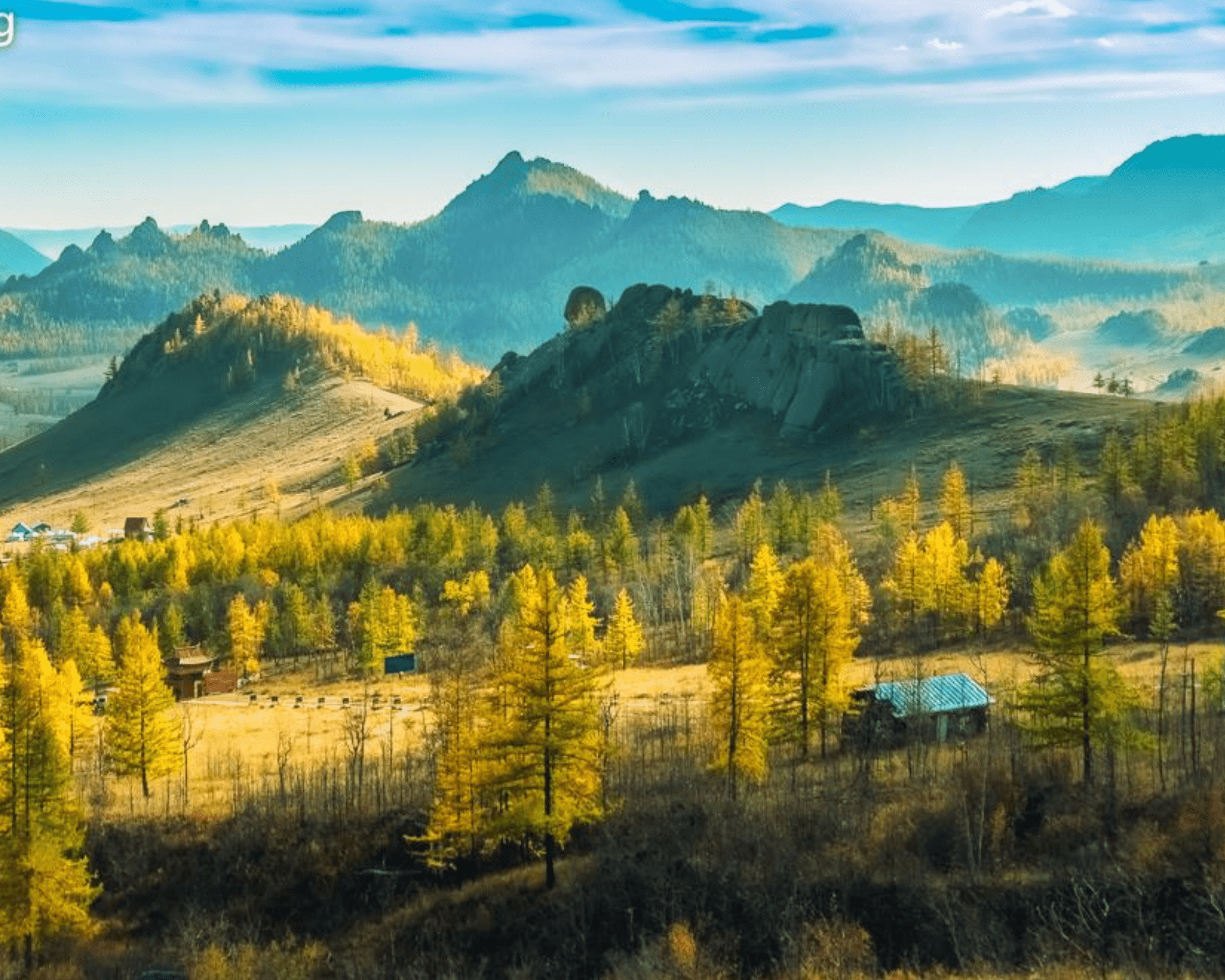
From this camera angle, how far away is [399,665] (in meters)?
104

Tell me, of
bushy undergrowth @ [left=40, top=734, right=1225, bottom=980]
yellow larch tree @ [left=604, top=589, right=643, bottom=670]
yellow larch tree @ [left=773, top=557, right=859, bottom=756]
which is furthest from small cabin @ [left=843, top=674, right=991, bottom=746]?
yellow larch tree @ [left=604, top=589, right=643, bottom=670]

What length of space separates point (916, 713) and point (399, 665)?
185 feet

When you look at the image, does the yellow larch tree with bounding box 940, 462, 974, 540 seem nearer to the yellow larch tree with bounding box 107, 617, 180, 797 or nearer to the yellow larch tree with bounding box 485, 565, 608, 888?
the yellow larch tree with bounding box 107, 617, 180, 797

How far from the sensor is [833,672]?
58.5m

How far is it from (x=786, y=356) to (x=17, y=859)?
160m

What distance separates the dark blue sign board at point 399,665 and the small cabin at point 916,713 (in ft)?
169

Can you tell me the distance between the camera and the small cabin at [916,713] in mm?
59938

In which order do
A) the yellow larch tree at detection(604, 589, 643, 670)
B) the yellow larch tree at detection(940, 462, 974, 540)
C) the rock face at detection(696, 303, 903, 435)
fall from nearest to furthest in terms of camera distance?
the yellow larch tree at detection(604, 589, 643, 670) < the yellow larch tree at detection(940, 462, 974, 540) < the rock face at detection(696, 303, 903, 435)

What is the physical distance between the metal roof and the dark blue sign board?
5222 centimetres

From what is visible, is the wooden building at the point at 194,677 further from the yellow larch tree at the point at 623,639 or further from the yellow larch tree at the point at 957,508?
the yellow larch tree at the point at 957,508

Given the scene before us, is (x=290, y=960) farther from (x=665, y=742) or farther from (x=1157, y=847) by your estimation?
(x=1157, y=847)

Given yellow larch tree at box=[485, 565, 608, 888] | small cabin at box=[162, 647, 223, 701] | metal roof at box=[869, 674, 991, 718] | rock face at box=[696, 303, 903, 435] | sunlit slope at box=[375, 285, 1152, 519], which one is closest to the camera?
yellow larch tree at box=[485, 565, 608, 888]

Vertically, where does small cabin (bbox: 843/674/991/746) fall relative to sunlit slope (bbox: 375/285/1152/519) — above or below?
below

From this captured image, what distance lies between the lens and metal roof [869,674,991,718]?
60.3 metres
